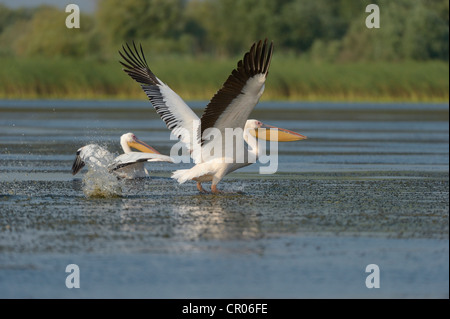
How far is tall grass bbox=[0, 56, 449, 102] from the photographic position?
2655cm

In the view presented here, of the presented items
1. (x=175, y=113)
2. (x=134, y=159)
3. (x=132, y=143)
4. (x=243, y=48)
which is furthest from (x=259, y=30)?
(x=134, y=159)

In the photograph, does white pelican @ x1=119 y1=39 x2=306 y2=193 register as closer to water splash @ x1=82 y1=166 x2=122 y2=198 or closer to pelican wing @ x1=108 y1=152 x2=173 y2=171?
pelican wing @ x1=108 y1=152 x2=173 y2=171

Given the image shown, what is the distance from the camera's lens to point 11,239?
6578 mm

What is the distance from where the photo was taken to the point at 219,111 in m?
8.00

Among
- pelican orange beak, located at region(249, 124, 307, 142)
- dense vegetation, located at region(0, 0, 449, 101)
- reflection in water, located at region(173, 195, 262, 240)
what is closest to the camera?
reflection in water, located at region(173, 195, 262, 240)

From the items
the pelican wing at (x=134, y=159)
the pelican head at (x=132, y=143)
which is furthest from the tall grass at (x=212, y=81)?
the pelican wing at (x=134, y=159)

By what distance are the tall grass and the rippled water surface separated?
1376 centimetres

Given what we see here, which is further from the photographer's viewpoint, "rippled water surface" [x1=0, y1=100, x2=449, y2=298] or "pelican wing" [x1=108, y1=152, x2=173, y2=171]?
"pelican wing" [x1=108, y1=152, x2=173, y2=171]

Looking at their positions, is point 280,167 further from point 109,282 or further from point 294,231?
point 109,282

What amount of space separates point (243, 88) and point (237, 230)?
126 cm

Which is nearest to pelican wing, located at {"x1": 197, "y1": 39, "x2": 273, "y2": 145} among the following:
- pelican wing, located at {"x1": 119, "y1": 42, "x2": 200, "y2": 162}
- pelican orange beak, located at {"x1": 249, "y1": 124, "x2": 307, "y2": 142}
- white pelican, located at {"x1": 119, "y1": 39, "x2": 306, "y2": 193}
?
white pelican, located at {"x1": 119, "y1": 39, "x2": 306, "y2": 193}

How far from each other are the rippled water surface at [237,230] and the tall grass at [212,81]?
45.1 feet

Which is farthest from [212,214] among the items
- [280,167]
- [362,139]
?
[362,139]

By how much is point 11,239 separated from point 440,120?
1604 centimetres
